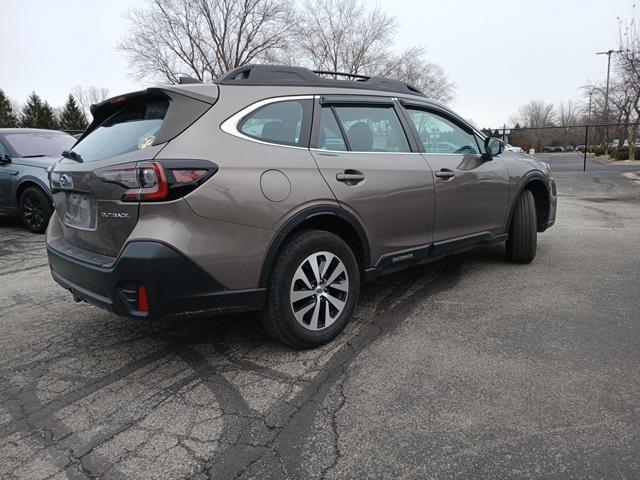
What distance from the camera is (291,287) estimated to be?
2.90 meters

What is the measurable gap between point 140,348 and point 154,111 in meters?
1.55

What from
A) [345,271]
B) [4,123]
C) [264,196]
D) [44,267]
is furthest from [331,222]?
[4,123]

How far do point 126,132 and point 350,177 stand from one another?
1.42 meters

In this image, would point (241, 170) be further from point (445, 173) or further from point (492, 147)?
point (492, 147)

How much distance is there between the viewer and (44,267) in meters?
5.61

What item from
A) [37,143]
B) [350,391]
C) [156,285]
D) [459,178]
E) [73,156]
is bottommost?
[350,391]

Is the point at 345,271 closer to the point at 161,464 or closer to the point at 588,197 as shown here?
the point at 161,464

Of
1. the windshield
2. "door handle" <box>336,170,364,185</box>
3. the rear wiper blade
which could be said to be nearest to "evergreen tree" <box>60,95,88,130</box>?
the windshield

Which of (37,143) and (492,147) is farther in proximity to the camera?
(37,143)

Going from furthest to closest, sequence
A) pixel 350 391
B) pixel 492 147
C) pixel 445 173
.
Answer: pixel 492 147 < pixel 445 173 < pixel 350 391

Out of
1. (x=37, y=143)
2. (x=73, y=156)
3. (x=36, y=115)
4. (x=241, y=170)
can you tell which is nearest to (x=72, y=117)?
(x=36, y=115)

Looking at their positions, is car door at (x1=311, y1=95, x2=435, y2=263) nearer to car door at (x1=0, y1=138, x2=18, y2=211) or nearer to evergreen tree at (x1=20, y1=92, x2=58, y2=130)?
car door at (x1=0, y1=138, x2=18, y2=211)

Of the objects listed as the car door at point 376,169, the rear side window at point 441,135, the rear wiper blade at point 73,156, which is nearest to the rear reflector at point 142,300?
the rear wiper blade at point 73,156

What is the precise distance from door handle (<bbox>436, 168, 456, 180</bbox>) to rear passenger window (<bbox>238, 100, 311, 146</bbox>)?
50.7 inches
